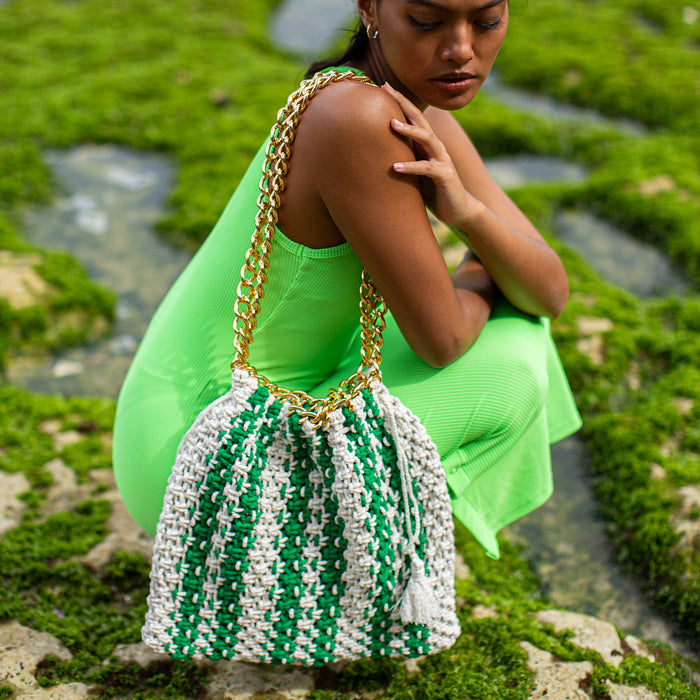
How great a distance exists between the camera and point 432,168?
1911 mm

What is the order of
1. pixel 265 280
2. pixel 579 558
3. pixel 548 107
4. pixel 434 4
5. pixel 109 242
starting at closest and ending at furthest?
pixel 434 4 → pixel 265 280 → pixel 579 558 → pixel 109 242 → pixel 548 107

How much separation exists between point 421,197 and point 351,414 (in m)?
0.59

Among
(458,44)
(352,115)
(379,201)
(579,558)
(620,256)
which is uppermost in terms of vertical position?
(458,44)

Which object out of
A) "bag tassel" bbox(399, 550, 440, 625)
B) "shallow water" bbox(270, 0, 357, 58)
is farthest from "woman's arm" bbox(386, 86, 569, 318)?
"shallow water" bbox(270, 0, 357, 58)

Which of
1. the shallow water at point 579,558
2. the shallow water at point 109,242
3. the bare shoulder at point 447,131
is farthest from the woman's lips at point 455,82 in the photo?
the shallow water at point 109,242

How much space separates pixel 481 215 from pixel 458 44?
474 millimetres

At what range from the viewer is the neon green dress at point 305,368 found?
81.3 inches

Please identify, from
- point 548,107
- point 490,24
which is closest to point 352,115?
point 490,24

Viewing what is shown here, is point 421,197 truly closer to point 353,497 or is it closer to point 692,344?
point 353,497

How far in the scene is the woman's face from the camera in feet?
5.89

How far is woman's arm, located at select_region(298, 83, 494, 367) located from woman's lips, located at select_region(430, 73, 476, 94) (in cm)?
14

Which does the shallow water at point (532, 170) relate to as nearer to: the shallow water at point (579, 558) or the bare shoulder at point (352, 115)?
the shallow water at point (579, 558)

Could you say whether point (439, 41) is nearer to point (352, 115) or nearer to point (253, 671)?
point (352, 115)

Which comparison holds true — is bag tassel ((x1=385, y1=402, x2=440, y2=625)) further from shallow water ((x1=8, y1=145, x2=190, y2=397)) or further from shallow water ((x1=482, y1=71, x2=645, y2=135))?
shallow water ((x1=482, y1=71, x2=645, y2=135))
